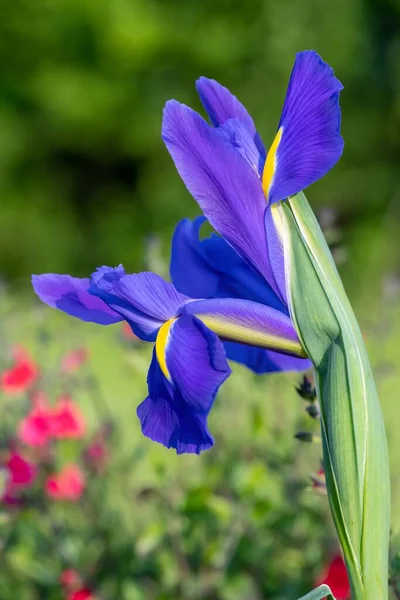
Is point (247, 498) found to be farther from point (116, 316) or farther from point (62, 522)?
point (116, 316)

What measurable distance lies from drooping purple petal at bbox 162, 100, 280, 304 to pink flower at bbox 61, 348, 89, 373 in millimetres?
1112

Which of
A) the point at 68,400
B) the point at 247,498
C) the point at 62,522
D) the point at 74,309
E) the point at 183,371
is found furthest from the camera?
the point at 68,400

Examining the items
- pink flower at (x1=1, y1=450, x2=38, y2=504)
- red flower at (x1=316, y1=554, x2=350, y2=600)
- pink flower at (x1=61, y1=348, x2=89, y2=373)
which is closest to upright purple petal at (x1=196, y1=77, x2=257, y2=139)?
red flower at (x1=316, y1=554, x2=350, y2=600)

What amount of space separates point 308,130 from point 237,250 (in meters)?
0.12

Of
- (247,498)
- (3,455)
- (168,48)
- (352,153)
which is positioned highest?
(168,48)

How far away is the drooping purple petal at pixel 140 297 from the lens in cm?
72

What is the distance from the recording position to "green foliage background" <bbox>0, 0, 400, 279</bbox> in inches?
313

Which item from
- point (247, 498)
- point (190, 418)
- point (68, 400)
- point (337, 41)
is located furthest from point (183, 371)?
point (337, 41)

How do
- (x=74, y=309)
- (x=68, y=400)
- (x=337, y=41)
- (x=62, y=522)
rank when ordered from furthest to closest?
(x=337, y=41)
(x=68, y=400)
(x=62, y=522)
(x=74, y=309)

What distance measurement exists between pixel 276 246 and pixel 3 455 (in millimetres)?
1108

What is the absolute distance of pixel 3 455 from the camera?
168 centimetres

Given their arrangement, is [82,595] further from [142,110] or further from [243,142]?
[142,110]

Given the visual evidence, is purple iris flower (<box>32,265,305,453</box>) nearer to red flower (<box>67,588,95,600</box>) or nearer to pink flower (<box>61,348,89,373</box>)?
red flower (<box>67,588,95,600</box>)

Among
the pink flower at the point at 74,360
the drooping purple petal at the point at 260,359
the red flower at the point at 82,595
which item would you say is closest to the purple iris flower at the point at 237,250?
the drooping purple petal at the point at 260,359
